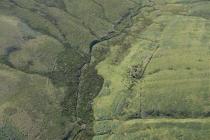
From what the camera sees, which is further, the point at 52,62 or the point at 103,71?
the point at 52,62

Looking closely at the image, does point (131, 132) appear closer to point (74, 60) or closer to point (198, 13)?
point (74, 60)

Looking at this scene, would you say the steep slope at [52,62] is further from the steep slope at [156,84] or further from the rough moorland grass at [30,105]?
the steep slope at [156,84]

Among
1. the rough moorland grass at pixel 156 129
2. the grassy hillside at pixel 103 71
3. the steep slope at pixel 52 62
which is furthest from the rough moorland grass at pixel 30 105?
the rough moorland grass at pixel 156 129

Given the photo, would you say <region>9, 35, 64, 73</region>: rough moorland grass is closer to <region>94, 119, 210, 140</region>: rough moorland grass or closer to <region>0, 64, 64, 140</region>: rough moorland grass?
<region>0, 64, 64, 140</region>: rough moorland grass

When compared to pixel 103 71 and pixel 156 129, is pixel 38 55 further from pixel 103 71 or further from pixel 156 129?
pixel 156 129

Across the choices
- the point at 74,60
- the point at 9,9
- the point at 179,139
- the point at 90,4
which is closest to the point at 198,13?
the point at 90,4

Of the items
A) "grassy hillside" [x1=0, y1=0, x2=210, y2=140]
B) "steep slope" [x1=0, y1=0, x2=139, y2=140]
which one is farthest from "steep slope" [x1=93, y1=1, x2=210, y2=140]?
"steep slope" [x1=0, y1=0, x2=139, y2=140]

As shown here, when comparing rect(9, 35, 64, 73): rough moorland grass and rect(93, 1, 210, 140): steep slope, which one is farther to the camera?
rect(9, 35, 64, 73): rough moorland grass

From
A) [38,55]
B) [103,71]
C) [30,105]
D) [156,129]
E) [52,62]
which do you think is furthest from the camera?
[38,55]

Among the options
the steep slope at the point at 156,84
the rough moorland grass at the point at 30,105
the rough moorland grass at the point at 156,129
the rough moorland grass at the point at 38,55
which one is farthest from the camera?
the rough moorland grass at the point at 38,55

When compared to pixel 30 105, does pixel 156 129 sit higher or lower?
lower

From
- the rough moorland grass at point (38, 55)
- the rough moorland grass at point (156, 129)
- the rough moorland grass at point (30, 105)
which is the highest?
the rough moorland grass at point (38, 55)

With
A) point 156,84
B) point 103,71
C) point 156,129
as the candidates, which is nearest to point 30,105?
point 103,71
